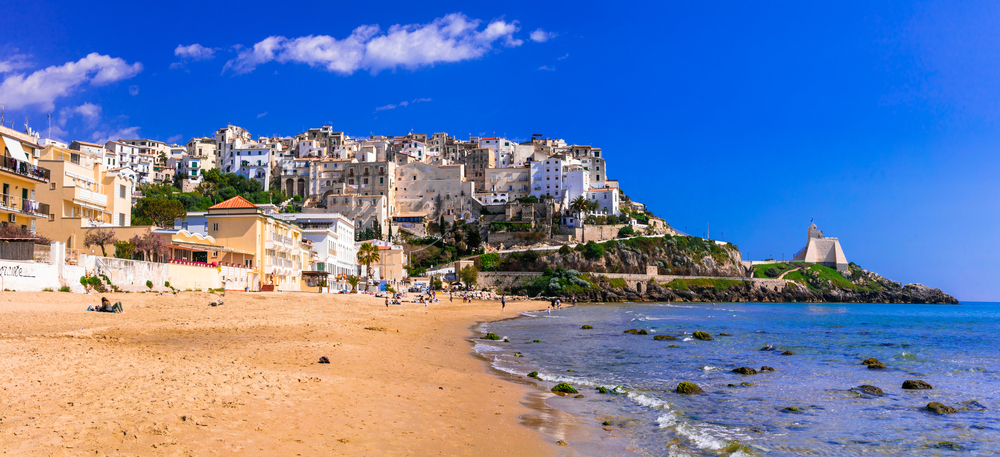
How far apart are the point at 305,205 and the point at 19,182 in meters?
67.5

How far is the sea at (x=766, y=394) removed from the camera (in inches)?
375

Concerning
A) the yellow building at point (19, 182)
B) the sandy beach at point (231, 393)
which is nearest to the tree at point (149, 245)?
the yellow building at point (19, 182)

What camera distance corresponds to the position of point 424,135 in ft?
404

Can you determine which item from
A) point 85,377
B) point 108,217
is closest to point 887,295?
point 108,217

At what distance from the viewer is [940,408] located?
12.2 metres

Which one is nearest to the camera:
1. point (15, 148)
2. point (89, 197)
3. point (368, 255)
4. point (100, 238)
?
point (15, 148)

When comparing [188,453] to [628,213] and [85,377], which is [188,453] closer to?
[85,377]

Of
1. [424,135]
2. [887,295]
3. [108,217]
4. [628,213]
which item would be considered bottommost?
[887,295]

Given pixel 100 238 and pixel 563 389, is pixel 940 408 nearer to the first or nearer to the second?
pixel 563 389

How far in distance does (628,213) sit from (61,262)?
86.1 m

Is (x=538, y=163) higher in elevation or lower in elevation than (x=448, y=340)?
higher

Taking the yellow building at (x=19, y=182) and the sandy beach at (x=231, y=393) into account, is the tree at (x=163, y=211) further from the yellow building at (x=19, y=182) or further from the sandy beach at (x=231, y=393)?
the sandy beach at (x=231, y=393)

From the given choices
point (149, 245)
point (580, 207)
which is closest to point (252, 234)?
point (149, 245)

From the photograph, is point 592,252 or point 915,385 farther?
point 592,252
